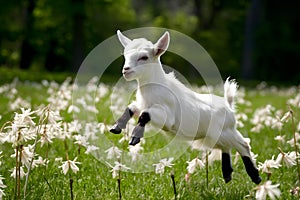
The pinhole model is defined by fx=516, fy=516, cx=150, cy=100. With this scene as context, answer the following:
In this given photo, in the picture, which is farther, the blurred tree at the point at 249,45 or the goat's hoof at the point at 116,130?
the blurred tree at the point at 249,45

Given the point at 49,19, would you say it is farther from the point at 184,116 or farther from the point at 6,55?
the point at 184,116

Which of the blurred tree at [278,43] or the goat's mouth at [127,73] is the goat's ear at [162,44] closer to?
the goat's mouth at [127,73]

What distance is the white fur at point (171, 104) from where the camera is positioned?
3.23 meters

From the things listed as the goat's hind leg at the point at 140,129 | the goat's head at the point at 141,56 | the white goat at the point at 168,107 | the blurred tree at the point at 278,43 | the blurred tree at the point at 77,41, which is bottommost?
the goat's hind leg at the point at 140,129

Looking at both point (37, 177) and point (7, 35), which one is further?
point (7, 35)

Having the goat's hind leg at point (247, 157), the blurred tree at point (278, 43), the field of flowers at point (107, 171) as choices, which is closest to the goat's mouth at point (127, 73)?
the field of flowers at point (107, 171)

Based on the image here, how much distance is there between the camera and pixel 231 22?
3719 cm

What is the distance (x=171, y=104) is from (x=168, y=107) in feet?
0.13

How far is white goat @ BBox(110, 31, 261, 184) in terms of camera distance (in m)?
3.20

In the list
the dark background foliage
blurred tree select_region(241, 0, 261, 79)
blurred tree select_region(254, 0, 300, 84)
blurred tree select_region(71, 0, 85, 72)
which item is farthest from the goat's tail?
blurred tree select_region(254, 0, 300, 84)

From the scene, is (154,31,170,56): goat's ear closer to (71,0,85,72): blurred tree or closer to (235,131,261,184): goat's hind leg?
(235,131,261,184): goat's hind leg

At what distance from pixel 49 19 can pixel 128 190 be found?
2614 centimetres

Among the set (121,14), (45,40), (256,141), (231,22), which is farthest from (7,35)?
(256,141)

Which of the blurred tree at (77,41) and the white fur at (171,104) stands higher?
the blurred tree at (77,41)
